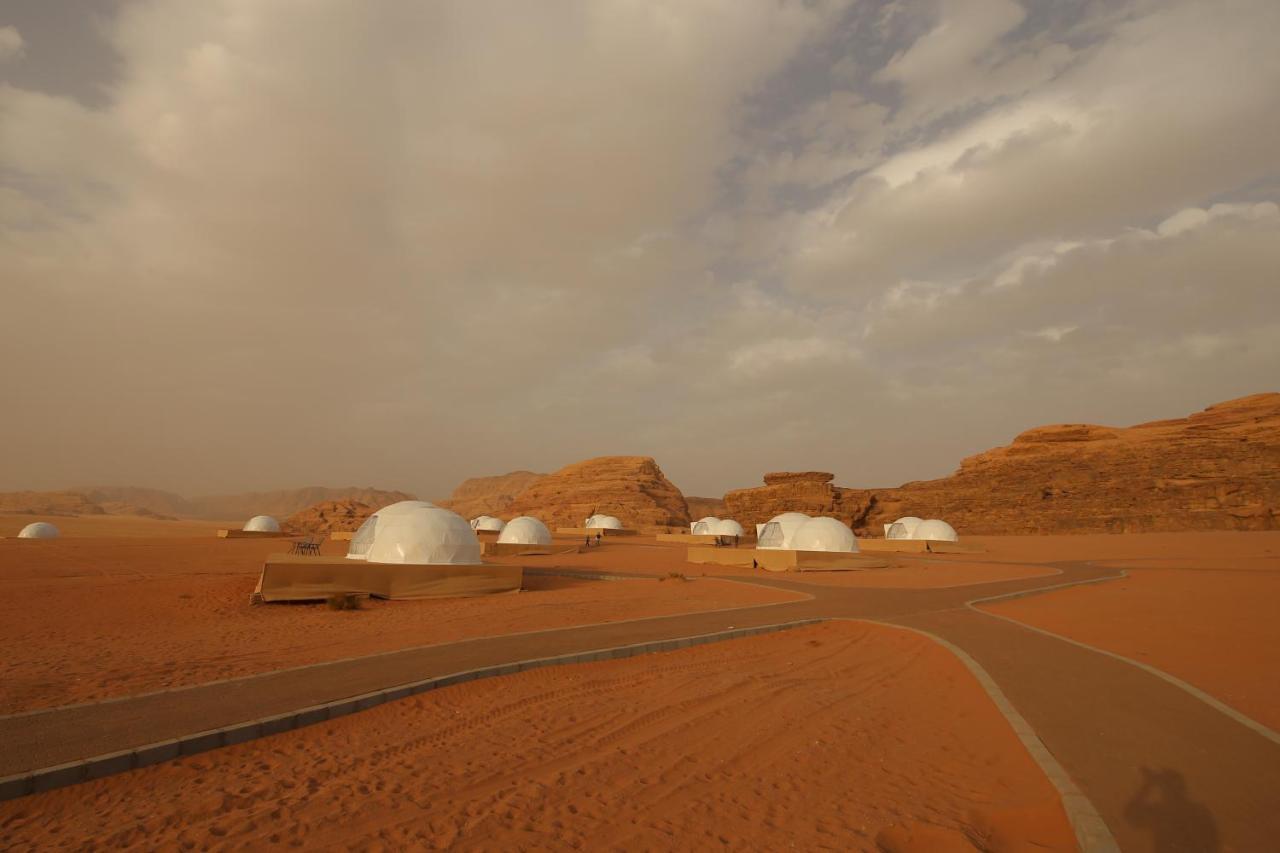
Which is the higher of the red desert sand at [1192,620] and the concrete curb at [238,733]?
the concrete curb at [238,733]

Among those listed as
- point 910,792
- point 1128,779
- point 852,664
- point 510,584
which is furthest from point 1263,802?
point 510,584

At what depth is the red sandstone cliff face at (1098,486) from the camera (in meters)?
45.0

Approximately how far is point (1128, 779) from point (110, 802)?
7.72 m

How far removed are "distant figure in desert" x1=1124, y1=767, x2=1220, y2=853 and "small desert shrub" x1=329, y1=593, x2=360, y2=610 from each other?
1481 centimetres

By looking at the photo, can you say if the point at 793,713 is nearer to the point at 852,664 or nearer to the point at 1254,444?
the point at 852,664

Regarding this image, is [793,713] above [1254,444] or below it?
below

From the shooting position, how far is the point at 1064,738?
6.04m

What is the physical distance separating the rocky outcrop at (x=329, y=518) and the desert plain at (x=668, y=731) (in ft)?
170

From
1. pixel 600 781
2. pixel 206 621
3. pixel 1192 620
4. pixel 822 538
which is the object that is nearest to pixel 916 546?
pixel 822 538

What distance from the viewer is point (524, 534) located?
36938 mm

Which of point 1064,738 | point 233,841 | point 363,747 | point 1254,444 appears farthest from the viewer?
point 1254,444

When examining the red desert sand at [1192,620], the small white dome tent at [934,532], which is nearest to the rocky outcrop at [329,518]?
the small white dome tent at [934,532]

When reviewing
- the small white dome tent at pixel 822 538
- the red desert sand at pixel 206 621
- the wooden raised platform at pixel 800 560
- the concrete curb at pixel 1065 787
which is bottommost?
the concrete curb at pixel 1065 787

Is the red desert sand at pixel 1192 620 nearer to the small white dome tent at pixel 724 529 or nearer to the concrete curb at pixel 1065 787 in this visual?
the concrete curb at pixel 1065 787
